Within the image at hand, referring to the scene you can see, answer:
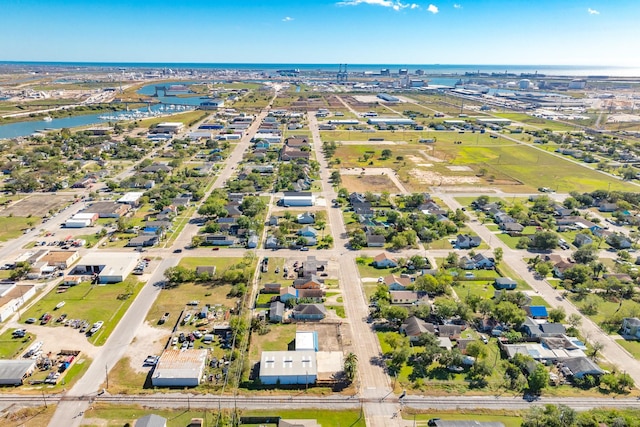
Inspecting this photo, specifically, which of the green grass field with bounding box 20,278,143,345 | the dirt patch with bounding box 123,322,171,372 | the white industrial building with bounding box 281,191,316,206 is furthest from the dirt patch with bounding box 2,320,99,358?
the white industrial building with bounding box 281,191,316,206

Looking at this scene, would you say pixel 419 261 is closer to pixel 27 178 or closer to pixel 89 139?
pixel 27 178

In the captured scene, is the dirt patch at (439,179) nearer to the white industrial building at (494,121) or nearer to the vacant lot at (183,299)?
the vacant lot at (183,299)

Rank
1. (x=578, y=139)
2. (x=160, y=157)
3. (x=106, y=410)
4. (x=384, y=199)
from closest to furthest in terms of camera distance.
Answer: (x=106, y=410), (x=384, y=199), (x=160, y=157), (x=578, y=139)

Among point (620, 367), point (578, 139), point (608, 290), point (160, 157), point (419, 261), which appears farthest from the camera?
point (578, 139)

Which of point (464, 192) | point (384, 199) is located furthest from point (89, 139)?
point (464, 192)

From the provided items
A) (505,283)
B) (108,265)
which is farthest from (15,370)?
(505,283)

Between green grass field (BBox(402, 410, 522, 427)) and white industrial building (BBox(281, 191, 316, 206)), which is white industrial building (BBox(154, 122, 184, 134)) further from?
green grass field (BBox(402, 410, 522, 427))
